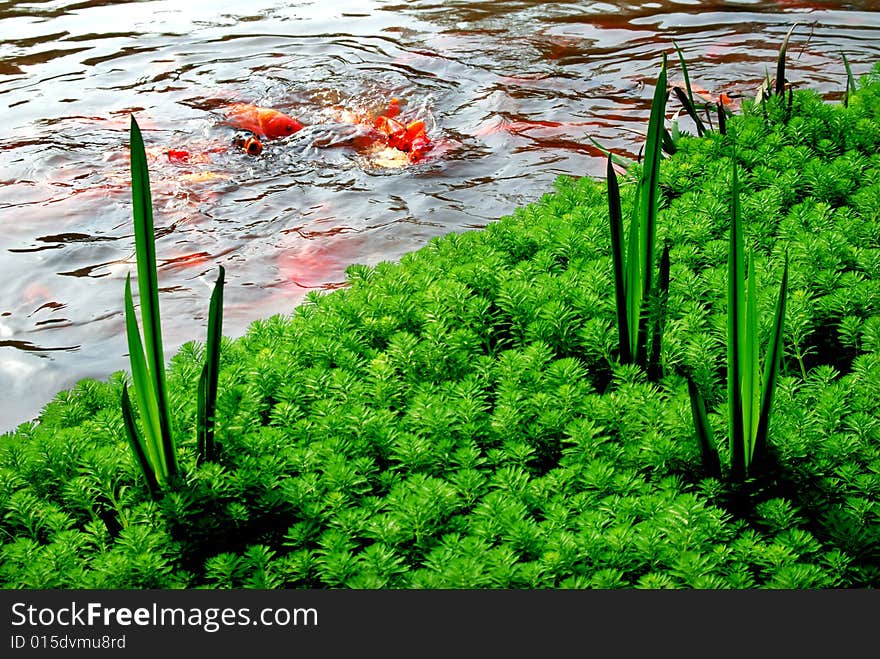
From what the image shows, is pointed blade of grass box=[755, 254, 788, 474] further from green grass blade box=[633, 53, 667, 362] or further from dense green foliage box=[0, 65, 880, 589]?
green grass blade box=[633, 53, 667, 362]

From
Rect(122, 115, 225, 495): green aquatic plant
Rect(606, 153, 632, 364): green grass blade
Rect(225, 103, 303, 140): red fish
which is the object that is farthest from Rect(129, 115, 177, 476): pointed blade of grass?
Rect(225, 103, 303, 140): red fish

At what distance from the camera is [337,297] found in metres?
2.61

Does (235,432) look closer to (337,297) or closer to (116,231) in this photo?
(337,297)

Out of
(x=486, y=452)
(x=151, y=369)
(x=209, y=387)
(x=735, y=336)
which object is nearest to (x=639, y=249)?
(x=735, y=336)

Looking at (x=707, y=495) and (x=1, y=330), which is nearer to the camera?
(x=707, y=495)

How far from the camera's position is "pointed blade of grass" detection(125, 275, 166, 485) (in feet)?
5.24

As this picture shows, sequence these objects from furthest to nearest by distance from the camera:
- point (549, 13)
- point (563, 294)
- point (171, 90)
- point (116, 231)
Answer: point (549, 13), point (171, 90), point (116, 231), point (563, 294)

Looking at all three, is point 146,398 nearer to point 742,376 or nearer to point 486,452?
point 486,452

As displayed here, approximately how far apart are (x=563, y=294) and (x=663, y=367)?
39 cm

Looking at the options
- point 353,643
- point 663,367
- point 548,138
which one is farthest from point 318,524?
point 548,138

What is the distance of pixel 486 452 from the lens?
1.89 m

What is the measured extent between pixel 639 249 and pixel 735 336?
48 cm

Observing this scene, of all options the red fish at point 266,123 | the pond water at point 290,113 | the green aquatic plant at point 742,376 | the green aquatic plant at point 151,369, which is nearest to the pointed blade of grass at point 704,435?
the green aquatic plant at point 742,376

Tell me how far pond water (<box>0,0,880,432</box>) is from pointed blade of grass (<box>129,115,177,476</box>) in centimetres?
146
